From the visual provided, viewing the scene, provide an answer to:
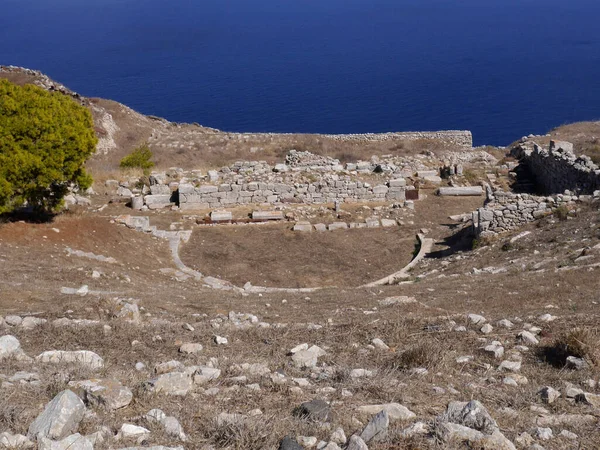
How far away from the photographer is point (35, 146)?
17719 millimetres

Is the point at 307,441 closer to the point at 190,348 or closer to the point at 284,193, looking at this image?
the point at 190,348

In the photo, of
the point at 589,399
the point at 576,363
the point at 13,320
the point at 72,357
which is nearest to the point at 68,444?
the point at 72,357

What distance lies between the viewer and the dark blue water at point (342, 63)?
264ft

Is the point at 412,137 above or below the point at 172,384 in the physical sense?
above

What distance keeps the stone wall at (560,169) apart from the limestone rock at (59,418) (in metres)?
18.8

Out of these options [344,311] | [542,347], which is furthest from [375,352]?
[344,311]

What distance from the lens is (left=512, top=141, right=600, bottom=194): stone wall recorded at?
69.6 ft

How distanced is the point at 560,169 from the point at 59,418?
2225 cm

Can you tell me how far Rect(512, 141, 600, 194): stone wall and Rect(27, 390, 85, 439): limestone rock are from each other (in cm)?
1877

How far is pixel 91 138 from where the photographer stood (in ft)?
61.7

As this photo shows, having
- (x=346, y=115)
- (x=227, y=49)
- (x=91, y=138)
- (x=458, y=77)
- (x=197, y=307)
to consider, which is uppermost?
(x=227, y=49)

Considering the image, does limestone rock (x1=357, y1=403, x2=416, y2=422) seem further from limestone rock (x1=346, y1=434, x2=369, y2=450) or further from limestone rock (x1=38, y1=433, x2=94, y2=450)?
limestone rock (x1=38, y1=433, x2=94, y2=450)

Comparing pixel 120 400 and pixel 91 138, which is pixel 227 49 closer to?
pixel 91 138

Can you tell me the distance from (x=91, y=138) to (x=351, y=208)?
10744 mm
